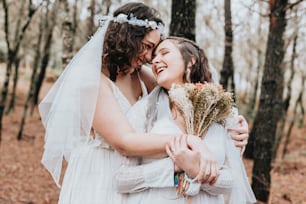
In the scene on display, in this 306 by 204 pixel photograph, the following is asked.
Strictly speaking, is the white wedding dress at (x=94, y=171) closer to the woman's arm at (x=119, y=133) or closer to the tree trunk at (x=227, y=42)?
the woman's arm at (x=119, y=133)

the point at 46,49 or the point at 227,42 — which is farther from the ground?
the point at 227,42

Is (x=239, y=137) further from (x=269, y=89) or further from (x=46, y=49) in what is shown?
(x=46, y=49)

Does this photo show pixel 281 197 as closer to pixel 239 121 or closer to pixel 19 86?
pixel 239 121

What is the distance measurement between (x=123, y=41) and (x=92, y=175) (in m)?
0.97

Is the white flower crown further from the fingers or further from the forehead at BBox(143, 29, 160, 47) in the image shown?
the fingers

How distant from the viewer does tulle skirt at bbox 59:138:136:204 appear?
304cm

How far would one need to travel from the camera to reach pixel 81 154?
317 centimetres

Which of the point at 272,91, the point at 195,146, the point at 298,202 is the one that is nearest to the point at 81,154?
the point at 195,146

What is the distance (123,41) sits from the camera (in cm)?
320

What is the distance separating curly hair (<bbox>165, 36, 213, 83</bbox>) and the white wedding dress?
1.63 feet

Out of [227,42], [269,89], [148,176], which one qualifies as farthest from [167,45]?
[227,42]

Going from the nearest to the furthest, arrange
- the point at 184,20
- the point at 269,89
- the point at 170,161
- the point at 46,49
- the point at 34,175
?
the point at 170,161, the point at 184,20, the point at 269,89, the point at 34,175, the point at 46,49

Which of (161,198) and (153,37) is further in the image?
(153,37)

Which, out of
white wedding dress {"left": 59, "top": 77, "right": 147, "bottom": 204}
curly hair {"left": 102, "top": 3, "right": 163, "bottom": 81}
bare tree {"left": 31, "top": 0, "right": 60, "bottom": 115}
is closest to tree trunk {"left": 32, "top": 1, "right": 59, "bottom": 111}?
bare tree {"left": 31, "top": 0, "right": 60, "bottom": 115}
